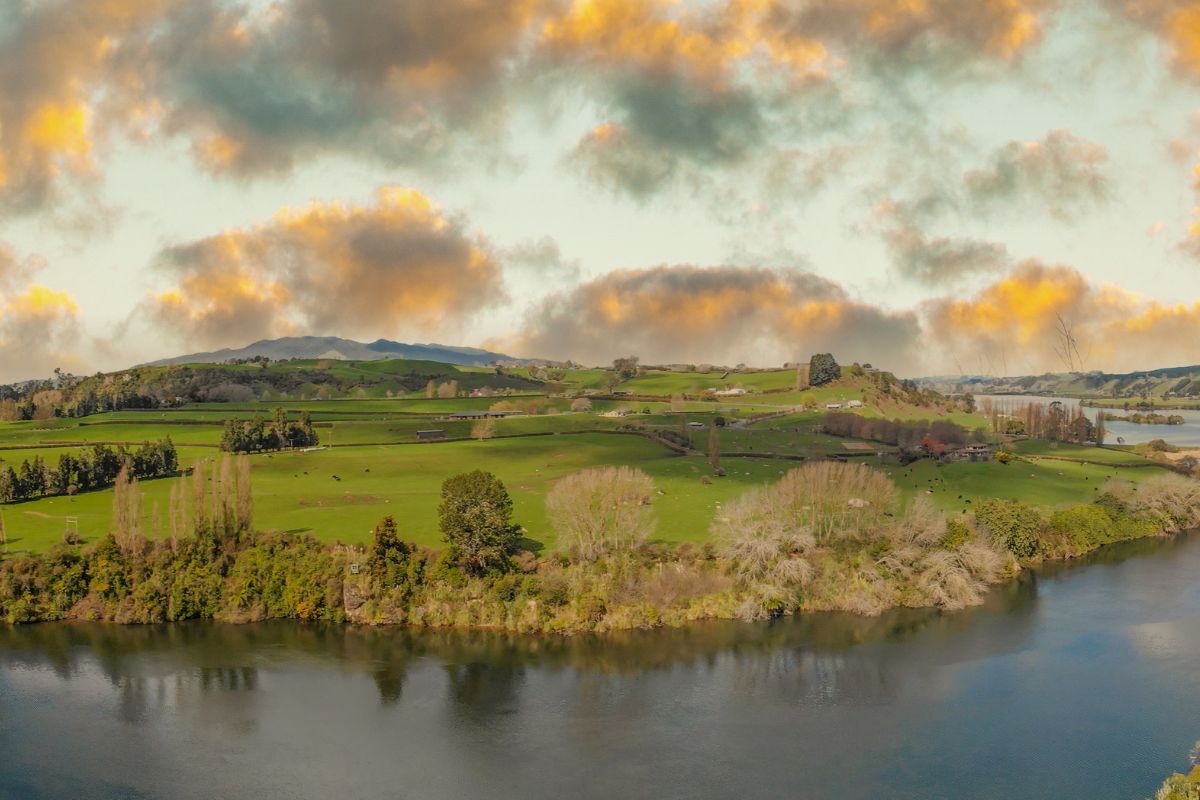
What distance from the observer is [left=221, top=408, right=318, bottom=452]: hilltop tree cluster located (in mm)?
167875

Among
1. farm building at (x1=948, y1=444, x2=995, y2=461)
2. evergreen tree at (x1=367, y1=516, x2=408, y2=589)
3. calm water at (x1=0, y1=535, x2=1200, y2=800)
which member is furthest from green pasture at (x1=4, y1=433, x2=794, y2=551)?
farm building at (x1=948, y1=444, x2=995, y2=461)

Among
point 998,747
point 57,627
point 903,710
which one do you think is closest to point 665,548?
point 903,710

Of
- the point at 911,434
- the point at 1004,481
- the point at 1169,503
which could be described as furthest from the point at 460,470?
the point at 1169,503

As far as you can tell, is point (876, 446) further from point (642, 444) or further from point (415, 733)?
point (415, 733)

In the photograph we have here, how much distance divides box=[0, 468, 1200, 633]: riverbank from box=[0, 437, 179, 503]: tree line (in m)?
34.8

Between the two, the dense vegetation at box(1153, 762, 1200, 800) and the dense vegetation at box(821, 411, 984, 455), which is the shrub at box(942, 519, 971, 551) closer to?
the dense vegetation at box(1153, 762, 1200, 800)

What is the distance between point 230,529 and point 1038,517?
11256 cm

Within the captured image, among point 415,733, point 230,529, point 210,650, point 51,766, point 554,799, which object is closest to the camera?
point 554,799

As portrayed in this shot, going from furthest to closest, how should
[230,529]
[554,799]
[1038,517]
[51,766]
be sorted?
[1038,517]
[230,529]
[51,766]
[554,799]

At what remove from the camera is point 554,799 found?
59.1 m

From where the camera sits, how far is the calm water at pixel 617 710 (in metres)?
62.2

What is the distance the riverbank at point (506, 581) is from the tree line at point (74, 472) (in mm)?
34823

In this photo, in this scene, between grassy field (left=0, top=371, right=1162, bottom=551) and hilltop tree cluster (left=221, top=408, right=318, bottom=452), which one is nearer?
grassy field (left=0, top=371, right=1162, bottom=551)

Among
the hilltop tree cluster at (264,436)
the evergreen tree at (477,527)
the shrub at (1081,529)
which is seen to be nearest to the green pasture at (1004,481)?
the shrub at (1081,529)
